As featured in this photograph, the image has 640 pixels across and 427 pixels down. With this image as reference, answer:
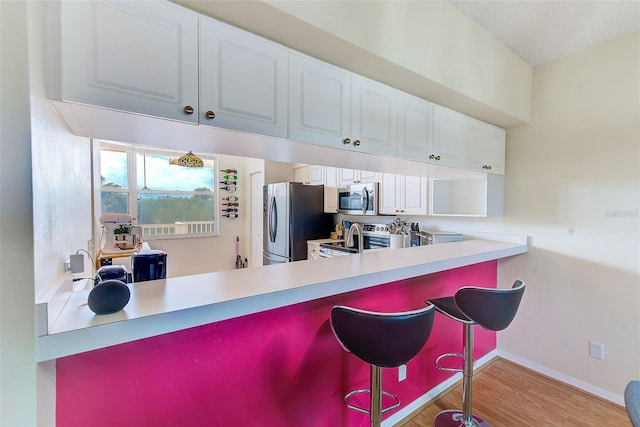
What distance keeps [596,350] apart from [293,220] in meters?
3.21

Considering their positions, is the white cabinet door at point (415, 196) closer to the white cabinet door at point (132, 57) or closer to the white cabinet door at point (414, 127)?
the white cabinet door at point (414, 127)

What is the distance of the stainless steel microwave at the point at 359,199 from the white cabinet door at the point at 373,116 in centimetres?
171

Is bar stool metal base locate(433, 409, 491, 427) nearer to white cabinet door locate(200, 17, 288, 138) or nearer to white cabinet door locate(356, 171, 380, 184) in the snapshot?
white cabinet door locate(200, 17, 288, 138)

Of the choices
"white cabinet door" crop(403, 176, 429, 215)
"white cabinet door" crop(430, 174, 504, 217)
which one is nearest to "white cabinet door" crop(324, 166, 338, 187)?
"white cabinet door" crop(403, 176, 429, 215)

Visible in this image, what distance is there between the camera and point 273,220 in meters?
4.22

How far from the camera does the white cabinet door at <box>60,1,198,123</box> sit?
90 cm

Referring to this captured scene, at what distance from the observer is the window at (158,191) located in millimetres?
4145

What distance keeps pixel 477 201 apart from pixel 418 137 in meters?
1.40

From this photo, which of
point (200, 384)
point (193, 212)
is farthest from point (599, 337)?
point (193, 212)

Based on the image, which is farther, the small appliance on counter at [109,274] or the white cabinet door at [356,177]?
the white cabinet door at [356,177]

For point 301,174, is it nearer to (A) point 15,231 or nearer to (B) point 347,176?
(B) point 347,176

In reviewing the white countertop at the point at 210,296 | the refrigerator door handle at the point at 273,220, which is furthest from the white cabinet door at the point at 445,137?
the refrigerator door handle at the point at 273,220

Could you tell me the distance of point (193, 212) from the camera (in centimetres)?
478

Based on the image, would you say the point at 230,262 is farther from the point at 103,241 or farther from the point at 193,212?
the point at 103,241
